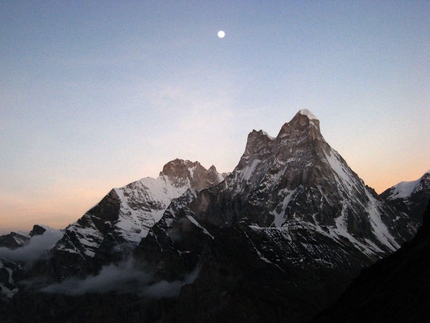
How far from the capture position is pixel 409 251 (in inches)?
3529

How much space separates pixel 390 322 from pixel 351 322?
16.5 m

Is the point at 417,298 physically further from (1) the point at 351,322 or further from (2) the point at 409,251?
(2) the point at 409,251

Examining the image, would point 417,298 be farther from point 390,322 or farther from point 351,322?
point 351,322

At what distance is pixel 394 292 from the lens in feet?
241

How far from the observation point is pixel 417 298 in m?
62.8

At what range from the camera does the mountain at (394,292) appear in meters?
62.4

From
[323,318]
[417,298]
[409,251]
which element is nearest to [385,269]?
[409,251]

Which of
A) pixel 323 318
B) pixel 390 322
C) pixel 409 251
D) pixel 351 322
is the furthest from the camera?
pixel 323 318

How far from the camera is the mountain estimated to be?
6238cm

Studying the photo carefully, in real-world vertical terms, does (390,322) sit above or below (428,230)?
below

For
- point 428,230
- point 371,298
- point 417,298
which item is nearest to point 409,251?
point 428,230

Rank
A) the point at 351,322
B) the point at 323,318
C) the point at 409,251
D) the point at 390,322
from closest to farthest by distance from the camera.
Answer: the point at 390,322, the point at 351,322, the point at 409,251, the point at 323,318

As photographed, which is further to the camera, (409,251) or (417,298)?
(409,251)

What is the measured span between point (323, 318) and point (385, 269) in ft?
50.0
